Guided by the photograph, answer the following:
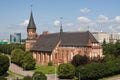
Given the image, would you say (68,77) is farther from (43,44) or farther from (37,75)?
(43,44)

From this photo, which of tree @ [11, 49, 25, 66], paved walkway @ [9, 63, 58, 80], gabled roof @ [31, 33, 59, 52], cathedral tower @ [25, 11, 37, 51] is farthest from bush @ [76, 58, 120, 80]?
cathedral tower @ [25, 11, 37, 51]

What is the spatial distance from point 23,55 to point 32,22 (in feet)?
85.2

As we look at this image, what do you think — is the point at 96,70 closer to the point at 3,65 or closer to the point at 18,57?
the point at 3,65

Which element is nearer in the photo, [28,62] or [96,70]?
[96,70]

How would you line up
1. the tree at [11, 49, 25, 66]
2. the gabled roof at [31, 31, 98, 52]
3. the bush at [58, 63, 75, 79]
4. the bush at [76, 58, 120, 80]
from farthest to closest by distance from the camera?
1. the tree at [11, 49, 25, 66]
2. the gabled roof at [31, 31, 98, 52]
3. the bush at [58, 63, 75, 79]
4. the bush at [76, 58, 120, 80]

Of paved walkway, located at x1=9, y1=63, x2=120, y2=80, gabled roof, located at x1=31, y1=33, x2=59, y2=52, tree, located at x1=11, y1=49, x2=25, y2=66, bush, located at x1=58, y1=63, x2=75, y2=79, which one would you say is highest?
gabled roof, located at x1=31, y1=33, x2=59, y2=52

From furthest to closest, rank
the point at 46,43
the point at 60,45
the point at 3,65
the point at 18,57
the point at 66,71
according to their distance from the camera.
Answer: the point at 46,43
the point at 60,45
the point at 18,57
the point at 3,65
the point at 66,71

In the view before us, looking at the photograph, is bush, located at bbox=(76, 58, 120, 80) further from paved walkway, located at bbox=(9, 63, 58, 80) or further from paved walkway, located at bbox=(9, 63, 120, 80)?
paved walkway, located at bbox=(9, 63, 58, 80)

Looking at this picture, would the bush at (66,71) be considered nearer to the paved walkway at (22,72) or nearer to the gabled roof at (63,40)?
the paved walkway at (22,72)

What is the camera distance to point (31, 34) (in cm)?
12425

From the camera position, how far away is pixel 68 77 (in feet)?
254

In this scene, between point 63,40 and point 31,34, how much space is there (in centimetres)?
2222

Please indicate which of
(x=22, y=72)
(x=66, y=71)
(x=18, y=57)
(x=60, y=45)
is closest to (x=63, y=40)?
(x=60, y=45)

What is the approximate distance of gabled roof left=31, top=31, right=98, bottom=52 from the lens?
321 feet
